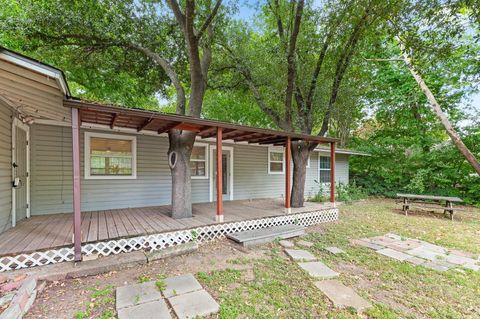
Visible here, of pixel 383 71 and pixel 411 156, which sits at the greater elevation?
pixel 383 71

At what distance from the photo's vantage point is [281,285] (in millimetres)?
2992

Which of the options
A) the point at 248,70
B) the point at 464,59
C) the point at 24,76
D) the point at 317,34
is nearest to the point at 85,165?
the point at 24,76

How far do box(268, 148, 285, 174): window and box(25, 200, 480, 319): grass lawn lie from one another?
191 inches

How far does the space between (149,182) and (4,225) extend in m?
3.04

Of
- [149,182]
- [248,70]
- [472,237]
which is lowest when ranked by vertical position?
[472,237]

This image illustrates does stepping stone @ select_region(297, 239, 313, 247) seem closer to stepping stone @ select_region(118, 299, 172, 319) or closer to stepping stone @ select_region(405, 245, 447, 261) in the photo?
stepping stone @ select_region(405, 245, 447, 261)

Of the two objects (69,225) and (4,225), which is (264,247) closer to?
(69,225)

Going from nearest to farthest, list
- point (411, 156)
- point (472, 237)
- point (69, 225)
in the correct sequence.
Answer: point (69, 225), point (472, 237), point (411, 156)

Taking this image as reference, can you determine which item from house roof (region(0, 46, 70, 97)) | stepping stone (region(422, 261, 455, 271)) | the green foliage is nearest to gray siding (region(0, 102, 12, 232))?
house roof (region(0, 46, 70, 97))

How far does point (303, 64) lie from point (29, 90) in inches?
259

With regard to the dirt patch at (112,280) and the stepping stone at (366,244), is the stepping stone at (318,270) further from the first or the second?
the stepping stone at (366,244)

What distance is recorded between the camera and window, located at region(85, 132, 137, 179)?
560 cm

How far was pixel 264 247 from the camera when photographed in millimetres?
4438

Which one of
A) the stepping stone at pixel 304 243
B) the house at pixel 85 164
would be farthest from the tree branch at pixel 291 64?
the stepping stone at pixel 304 243
